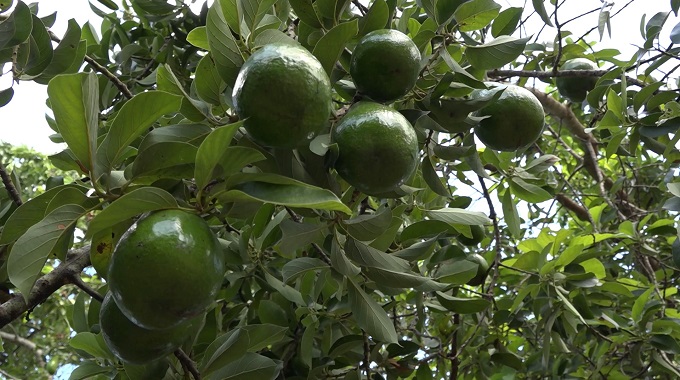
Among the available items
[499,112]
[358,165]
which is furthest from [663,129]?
[358,165]

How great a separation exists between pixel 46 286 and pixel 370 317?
2.21ft

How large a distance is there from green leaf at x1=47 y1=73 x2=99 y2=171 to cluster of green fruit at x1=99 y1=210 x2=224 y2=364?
15 cm

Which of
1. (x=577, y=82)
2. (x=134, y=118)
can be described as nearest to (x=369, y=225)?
(x=134, y=118)

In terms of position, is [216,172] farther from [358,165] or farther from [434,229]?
[434,229]

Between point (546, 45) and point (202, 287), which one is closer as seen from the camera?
point (202, 287)

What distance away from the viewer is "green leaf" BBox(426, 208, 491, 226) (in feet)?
5.18

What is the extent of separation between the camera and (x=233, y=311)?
2.03 metres

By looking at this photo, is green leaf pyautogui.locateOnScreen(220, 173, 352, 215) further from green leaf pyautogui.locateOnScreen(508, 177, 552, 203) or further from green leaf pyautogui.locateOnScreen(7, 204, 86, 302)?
green leaf pyautogui.locateOnScreen(508, 177, 552, 203)

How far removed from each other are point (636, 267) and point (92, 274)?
3.84 m

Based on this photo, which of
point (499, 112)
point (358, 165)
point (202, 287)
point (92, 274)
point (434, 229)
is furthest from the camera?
point (92, 274)

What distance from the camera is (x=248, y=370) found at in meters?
1.30

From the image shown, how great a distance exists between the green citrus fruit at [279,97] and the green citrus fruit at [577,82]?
1650 mm

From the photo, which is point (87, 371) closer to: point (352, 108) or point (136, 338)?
point (136, 338)

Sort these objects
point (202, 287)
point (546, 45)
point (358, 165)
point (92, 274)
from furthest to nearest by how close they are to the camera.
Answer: point (92, 274)
point (546, 45)
point (358, 165)
point (202, 287)
